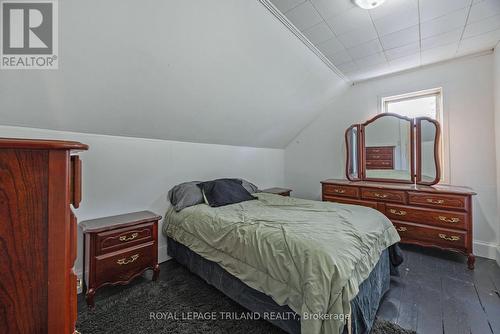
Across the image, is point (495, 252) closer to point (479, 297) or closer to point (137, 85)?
point (479, 297)

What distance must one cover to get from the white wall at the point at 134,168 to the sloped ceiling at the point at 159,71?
105 mm

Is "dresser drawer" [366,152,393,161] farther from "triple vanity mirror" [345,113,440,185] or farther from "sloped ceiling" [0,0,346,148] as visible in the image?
"sloped ceiling" [0,0,346,148]

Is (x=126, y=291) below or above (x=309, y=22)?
below

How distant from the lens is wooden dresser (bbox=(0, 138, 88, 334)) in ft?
1.64

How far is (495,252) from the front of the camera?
2484 millimetres

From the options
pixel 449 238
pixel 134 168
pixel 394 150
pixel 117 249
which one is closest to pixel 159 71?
pixel 134 168

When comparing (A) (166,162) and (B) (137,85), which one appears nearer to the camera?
(B) (137,85)

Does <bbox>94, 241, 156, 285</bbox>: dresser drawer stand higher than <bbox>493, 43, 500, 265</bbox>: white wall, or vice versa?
<bbox>493, 43, 500, 265</bbox>: white wall

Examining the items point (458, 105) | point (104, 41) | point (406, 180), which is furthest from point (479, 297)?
point (104, 41)

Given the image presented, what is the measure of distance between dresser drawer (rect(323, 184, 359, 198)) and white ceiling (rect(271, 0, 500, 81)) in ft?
5.70

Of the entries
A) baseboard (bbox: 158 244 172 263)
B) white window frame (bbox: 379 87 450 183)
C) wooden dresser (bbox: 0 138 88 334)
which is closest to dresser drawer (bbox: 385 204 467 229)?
white window frame (bbox: 379 87 450 183)

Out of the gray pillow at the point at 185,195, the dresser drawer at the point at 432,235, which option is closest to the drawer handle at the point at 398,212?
the dresser drawer at the point at 432,235

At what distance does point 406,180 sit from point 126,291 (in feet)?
11.8

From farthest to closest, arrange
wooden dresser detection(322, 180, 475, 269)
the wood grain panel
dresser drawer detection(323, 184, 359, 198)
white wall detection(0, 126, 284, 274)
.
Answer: dresser drawer detection(323, 184, 359, 198) < wooden dresser detection(322, 180, 475, 269) < white wall detection(0, 126, 284, 274) < the wood grain panel
